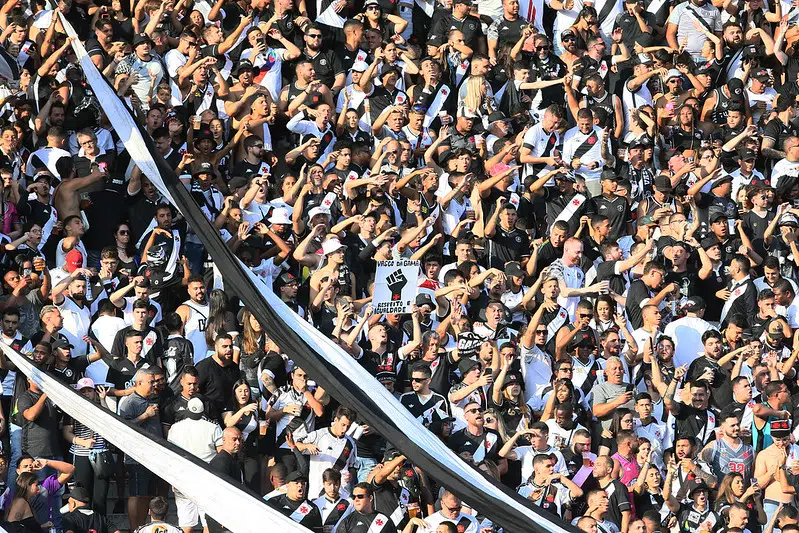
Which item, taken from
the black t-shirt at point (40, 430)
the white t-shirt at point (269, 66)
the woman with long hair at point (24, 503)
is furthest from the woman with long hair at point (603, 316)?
the woman with long hair at point (24, 503)

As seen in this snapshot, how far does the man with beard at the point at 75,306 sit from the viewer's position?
15352 mm

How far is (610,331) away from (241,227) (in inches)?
131

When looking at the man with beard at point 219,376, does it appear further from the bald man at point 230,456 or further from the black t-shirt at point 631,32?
the black t-shirt at point 631,32

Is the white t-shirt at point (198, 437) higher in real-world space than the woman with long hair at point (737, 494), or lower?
higher

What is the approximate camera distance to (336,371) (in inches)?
591

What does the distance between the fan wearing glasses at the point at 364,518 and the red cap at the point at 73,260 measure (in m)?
3.12

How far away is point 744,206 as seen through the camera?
696 inches

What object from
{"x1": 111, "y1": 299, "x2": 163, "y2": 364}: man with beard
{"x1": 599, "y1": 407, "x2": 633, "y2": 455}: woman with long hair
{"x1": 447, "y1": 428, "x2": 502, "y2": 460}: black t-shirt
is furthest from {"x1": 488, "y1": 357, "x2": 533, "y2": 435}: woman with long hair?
{"x1": 111, "y1": 299, "x2": 163, "y2": 364}: man with beard

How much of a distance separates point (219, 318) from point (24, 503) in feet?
7.93

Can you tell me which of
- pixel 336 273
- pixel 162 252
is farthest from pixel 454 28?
pixel 162 252

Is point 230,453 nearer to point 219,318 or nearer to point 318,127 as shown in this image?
point 219,318

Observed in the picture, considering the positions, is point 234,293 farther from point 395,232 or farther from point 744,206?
point 744,206

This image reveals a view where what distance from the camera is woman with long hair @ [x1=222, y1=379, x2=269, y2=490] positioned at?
48.7ft

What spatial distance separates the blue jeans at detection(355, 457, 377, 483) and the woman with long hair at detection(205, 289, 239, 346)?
1516 mm
